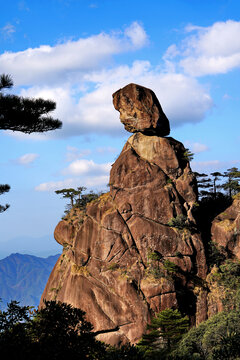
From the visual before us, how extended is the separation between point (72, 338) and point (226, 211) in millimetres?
38966

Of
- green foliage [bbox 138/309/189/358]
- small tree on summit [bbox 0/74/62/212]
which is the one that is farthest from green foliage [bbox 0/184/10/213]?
green foliage [bbox 138/309/189/358]

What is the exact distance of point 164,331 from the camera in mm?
33938

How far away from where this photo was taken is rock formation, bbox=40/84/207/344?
38.2 meters

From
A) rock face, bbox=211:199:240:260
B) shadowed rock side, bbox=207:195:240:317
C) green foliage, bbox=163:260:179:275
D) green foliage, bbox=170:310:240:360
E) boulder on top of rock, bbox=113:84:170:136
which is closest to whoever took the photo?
green foliage, bbox=170:310:240:360

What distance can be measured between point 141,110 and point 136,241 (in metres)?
17.2

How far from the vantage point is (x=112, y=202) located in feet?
143

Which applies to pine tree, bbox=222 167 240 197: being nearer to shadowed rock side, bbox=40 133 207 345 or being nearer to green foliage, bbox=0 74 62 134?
shadowed rock side, bbox=40 133 207 345

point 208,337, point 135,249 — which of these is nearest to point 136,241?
point 135,249

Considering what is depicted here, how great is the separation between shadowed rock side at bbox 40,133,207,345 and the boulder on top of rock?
1510 millimetres

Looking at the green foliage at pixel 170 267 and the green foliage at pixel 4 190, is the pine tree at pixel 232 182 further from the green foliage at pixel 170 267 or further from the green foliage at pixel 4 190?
the green foliage at pixel 4 190

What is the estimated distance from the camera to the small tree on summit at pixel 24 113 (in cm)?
1664

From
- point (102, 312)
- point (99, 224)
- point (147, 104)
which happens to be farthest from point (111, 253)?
point (147, 104)

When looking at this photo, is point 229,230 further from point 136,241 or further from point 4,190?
point 4,190

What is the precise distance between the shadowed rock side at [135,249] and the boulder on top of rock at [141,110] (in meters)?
1.51
